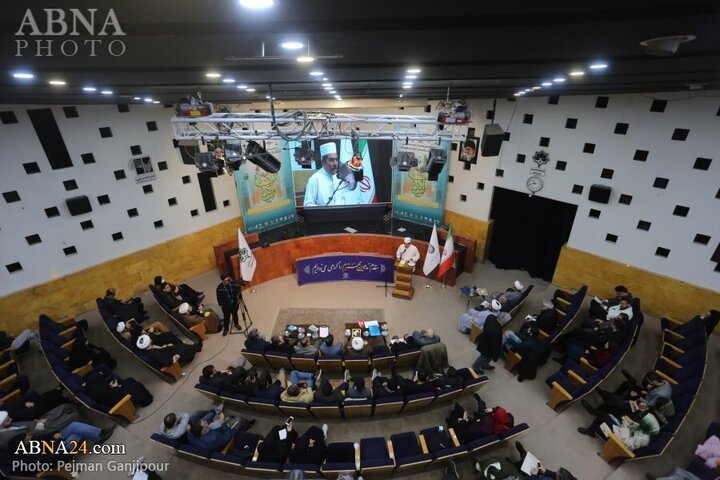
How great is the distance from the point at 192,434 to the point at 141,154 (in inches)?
→ 286

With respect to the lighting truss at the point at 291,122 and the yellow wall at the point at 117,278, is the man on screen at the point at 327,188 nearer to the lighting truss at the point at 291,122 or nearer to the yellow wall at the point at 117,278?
the yellow wall at the point at 117,278

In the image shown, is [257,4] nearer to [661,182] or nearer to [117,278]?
[661,182]

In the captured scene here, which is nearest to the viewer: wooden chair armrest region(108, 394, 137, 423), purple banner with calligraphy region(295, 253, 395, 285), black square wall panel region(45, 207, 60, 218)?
wooden chair armrest region(108, 394, 137, 423)

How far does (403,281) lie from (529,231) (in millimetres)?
4050

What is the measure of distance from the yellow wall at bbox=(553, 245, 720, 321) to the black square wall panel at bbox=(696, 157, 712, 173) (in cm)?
256

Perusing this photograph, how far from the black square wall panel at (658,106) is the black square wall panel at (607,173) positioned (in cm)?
147

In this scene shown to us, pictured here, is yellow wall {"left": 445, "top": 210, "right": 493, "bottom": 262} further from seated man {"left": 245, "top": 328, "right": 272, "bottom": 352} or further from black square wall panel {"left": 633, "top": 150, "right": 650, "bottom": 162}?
seated man {"left": 245, "top": 328, "right": 272, "bottom": 352}

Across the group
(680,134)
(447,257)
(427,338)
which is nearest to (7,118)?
(427,338)

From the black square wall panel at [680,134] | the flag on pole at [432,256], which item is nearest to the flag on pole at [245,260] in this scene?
the flag on pole at [432,256]

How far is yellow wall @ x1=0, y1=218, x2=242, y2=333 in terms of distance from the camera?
27.3 ft

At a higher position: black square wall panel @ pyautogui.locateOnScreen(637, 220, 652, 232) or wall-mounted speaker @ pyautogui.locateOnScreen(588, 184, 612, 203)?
wall-mounted speaker @ pyautogui.locateOnScreen(588, 184, 612, 203)

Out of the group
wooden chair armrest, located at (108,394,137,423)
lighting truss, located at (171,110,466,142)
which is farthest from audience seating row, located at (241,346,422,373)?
lighting truss, located at (171,110,466,142)

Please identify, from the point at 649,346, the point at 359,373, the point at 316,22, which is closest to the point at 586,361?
the point at 649,346

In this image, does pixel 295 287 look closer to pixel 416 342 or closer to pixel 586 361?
pixel 416 342
